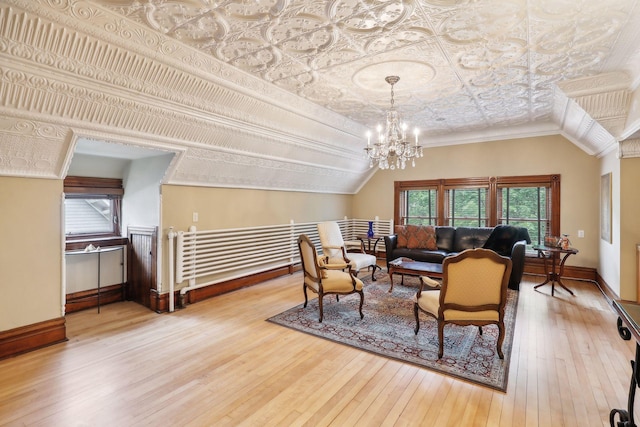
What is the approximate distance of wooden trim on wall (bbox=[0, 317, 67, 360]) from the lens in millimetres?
2752

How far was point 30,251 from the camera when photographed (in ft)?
9.61

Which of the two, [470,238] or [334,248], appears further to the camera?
[470,238]

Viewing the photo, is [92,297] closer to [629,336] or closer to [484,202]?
[629,336]

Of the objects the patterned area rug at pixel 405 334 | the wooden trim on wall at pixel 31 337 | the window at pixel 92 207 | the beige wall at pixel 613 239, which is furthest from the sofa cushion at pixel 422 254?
the wooden trim on wall at pixel 31 337

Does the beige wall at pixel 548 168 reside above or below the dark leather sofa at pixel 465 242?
above

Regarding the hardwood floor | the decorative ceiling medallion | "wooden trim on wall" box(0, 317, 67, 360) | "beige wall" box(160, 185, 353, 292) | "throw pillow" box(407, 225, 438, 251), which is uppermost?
the decorative ceiling medallion

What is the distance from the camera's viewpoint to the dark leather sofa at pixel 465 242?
→ 5.33 m

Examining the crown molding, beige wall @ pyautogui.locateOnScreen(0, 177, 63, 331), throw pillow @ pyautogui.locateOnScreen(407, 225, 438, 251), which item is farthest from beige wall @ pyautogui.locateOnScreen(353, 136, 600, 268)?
beige wall @ pyautogui.locateOnScreen(0, 177, 63, 331)

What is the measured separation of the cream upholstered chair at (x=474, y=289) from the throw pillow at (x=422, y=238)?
3.08 meters

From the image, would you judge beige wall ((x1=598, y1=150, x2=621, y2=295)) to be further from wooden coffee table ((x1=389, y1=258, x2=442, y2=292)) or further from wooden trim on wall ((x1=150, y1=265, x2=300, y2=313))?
wooden trim on wall ((x1=150, y1=265, x2=300, y2=313))

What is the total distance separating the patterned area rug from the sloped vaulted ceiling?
7.81ft

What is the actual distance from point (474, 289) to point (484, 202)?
420 cm

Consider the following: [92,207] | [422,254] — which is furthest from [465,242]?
[92,207]

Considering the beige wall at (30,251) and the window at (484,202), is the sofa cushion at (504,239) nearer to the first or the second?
the window at (484,202)
